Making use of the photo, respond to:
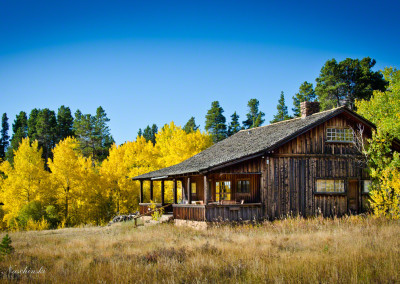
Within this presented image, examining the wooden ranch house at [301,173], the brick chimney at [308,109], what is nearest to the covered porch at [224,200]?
the wooden ranch house at [301,173]

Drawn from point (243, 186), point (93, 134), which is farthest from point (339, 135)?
point (93, 134)

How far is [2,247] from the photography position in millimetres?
12422

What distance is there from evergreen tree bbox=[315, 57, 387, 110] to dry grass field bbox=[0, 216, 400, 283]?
Result: 3603 cm

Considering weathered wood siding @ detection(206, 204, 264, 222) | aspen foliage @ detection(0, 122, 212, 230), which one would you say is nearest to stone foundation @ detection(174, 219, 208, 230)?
weathered wood siding @ detection(206, 204, 264, 222)

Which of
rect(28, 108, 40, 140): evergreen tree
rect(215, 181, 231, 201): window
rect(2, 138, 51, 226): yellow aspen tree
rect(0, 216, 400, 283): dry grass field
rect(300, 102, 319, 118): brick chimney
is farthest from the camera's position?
rect(28, 108, 40, 140): evergreen tree

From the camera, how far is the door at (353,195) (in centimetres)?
2291

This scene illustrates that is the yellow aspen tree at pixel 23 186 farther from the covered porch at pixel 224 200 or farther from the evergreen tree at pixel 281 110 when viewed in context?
the evergreen tree at pixel 281 110

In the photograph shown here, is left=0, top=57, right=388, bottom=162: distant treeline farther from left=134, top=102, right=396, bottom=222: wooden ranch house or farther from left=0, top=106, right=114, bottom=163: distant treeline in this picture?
left=134, top=102, right=396, bottom=222: wooden ranch house

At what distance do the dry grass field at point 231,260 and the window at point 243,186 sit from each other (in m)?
7.82

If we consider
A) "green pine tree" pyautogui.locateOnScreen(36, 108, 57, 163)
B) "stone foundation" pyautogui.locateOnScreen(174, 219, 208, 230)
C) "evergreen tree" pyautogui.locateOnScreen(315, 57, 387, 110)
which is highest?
"evergreen tree" pyautogui.locateOnScreen(315, 57, 387, 110)

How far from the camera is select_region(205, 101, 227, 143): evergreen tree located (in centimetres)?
6406

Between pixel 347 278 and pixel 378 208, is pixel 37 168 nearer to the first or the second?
pixel 378 208

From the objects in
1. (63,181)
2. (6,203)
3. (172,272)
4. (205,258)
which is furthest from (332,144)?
(6,203)

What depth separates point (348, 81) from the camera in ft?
163
